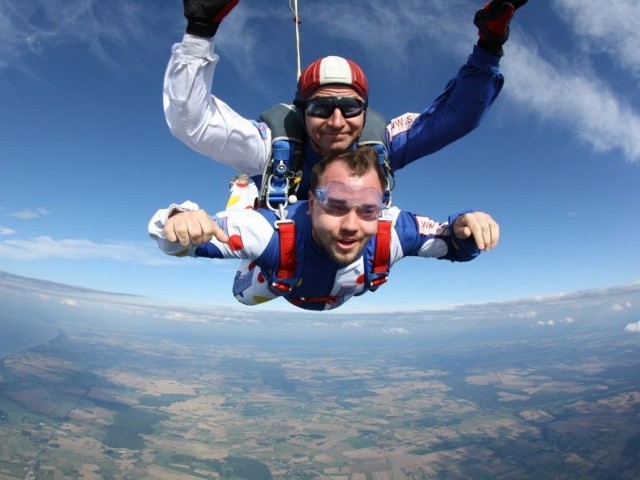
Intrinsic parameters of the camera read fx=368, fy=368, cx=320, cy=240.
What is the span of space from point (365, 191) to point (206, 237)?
39.4 inches

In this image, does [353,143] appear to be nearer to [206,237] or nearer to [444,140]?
[444,140]

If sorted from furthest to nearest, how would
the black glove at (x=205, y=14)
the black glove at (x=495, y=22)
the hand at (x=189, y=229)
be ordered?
the black glove at (x=495, y=22), the black glove at (x=205, y=14), the hand at (x=189, y=229)

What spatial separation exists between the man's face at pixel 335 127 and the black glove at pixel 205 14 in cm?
72

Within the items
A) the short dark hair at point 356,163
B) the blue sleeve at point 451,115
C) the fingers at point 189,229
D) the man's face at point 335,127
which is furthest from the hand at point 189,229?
the blue sleeve at point 451,115

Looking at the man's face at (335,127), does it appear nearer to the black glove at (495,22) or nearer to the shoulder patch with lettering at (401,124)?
the shoulder patch with lettering at (401,124)

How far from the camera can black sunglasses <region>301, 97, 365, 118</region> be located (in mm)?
2178

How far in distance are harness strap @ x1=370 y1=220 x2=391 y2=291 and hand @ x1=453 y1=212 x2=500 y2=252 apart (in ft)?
1.68

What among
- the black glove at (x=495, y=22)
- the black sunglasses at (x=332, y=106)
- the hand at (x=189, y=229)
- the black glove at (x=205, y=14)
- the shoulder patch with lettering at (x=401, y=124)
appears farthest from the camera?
the shoulder patch with lettering at (x=401, y=124)

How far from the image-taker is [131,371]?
11575 centimetres

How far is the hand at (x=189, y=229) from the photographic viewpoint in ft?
4.59

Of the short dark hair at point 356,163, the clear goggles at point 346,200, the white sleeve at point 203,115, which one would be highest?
the white sleeve at point 203,115

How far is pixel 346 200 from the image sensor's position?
208 cm

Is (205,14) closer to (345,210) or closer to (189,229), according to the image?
(189,229)

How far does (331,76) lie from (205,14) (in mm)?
845
